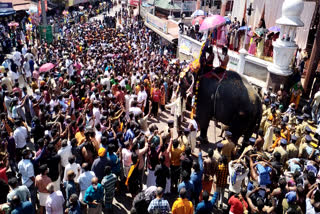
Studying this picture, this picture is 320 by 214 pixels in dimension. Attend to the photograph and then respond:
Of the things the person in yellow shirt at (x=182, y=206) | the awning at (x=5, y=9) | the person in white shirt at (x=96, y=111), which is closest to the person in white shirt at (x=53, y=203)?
the person in yellow shirt at (x=182, y=206)

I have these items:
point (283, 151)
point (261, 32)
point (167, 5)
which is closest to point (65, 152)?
point (283, 151)

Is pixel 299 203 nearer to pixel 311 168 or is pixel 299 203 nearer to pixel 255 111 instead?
pixel 311 168

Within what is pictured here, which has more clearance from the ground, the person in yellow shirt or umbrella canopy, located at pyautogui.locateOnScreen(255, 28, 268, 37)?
umbrella canopy, located at pyautogui.locateOnScreen(255, 28, 268, 37)

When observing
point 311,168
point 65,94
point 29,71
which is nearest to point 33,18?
point 29,71

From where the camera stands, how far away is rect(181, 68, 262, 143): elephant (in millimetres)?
7551

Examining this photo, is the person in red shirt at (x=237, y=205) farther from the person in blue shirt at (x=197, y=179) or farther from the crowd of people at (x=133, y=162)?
the person in blue shirt at (x=197, y=179)

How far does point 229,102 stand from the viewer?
25.6 feet

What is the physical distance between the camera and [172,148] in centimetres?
619

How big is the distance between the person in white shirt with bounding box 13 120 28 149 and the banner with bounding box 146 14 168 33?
16535 millimetres

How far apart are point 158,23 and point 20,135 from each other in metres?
18.5

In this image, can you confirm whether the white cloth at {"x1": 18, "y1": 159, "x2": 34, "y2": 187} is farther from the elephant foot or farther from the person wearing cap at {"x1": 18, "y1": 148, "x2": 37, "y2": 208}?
the elephant foot

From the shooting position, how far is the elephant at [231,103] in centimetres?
755

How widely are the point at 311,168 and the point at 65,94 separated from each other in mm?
6658

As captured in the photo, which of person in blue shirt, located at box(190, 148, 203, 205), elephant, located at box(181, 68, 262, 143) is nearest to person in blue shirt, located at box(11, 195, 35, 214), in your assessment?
person in blue shirt, located at box(190, 148, 203, 205)
